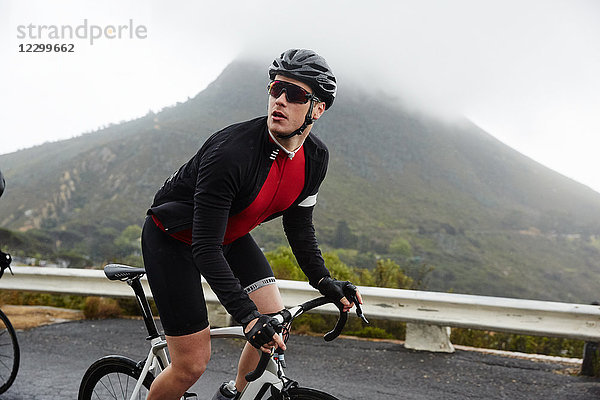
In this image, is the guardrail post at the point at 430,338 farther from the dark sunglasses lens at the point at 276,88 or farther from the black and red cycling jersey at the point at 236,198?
the dark sunglasses lens at the point at 276,88

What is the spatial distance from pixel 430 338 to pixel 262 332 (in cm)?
393

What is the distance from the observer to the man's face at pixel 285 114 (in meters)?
2.43

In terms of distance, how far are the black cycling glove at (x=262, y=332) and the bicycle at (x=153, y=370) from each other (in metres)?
0.07

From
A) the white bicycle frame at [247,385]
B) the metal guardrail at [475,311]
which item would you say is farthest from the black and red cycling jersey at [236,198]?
the metal guardrail at [475,311]

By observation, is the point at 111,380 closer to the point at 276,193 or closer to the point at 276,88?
the point at 276,193

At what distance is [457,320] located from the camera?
5215 millimetres

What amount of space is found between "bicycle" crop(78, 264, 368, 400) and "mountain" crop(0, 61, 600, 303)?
3136 centimetres

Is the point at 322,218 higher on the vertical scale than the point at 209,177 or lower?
lower

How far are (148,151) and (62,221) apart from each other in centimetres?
1318

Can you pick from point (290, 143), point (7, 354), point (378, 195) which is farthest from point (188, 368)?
point (378, 195)

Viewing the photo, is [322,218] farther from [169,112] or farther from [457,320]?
[457,320]

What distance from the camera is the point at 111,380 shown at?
3.09 metres

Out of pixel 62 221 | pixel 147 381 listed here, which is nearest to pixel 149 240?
pixel 147 381

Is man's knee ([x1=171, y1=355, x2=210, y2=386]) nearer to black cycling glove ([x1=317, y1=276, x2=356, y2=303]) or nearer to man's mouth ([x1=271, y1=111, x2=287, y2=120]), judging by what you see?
black cycling glove ([x1=317, y1=276, x2=356, y2=303])
